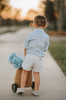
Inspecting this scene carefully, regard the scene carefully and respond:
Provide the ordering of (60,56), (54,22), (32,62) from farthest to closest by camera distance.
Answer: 1. (54,22)
2. (60,56)
3. (32,62)

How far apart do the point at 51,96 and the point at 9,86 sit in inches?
41.4

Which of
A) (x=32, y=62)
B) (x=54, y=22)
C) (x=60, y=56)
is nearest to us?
(x=32, y=62)

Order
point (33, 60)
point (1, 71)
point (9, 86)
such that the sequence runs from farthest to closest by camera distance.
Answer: point (1, 71) < point (9, 86) < point (33, 60)

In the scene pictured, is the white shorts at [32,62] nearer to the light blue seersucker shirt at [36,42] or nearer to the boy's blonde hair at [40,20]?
the light blue seersucker shirt at [36,42]

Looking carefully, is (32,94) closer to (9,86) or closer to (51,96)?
(51,96)

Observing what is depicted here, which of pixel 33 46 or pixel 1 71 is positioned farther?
pixel 1 71

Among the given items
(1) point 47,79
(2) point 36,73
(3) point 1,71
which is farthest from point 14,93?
(3) point 1,71

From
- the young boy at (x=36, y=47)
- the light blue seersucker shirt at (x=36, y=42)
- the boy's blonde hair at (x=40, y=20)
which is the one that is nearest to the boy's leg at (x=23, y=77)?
the young boy at (x=36, y=47)

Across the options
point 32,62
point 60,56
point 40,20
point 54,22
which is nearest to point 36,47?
point 32,62

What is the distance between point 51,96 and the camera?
350 centimetres

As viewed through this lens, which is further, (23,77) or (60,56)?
(60,56)

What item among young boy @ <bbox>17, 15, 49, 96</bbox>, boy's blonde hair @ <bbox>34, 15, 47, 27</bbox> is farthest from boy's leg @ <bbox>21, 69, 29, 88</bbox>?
boy's blonde hair @ <bbox>34, 15, 47, 27</bbox>

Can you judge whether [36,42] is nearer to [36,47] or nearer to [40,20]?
[36,47]

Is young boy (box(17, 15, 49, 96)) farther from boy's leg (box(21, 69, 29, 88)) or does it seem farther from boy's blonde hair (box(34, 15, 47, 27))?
boy's leg (box(21, 69, 29, 88))
